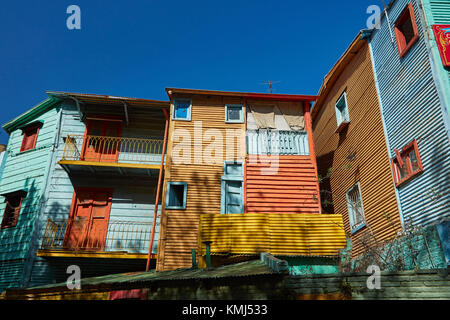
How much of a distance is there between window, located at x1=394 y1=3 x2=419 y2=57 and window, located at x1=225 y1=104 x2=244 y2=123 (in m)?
6.78

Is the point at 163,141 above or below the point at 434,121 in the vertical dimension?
above

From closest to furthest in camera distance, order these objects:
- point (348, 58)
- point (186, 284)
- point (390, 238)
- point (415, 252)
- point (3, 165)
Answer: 1. point (186, 284)
2. point (415, 252)
3. point (390, 238)
4. point (348, 58)
5. point (3, 165)

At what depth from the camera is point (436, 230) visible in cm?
877

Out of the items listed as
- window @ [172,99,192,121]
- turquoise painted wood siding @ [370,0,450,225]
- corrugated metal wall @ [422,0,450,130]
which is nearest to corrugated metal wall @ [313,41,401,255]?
turquoise painted wood siding @ [370,0,450,225]

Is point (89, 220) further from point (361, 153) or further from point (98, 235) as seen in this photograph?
point (361, 153)

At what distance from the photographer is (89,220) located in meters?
14.3

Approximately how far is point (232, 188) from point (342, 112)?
6.46 m

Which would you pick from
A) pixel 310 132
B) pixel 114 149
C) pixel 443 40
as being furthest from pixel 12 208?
pixel 443 40

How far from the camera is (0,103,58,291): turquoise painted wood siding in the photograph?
13434 mm

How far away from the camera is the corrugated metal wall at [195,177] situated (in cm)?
1275

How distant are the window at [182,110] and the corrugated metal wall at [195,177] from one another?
0.21 metres

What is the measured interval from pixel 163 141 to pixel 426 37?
34.5ft
